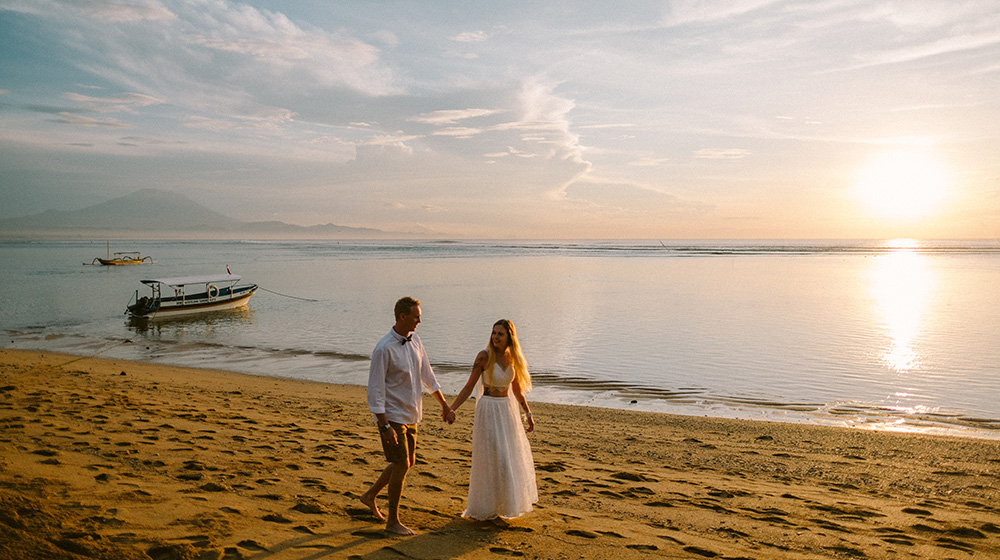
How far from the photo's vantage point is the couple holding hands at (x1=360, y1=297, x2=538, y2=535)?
5.10 m

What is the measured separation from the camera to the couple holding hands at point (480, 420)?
16.7 feet

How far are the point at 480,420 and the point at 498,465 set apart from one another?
42 centimetres

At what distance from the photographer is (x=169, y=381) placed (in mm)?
13711

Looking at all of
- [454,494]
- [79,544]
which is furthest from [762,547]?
[79,544]

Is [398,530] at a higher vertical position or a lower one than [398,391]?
lower

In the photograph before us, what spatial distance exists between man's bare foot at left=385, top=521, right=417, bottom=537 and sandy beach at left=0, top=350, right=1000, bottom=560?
0.07 m

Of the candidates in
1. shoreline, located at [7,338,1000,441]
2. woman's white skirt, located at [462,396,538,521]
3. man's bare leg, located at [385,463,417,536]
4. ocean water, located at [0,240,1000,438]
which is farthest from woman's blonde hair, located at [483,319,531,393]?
ocean water, located at [0,240,1000,438]

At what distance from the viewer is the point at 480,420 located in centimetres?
Result: 548

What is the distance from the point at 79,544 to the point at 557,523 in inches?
147

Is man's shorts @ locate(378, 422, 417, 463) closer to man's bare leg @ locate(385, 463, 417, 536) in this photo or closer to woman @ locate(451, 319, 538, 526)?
man's bare leg @ locate(385, 463, 417, 536)

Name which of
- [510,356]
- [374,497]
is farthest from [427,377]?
[374,497]

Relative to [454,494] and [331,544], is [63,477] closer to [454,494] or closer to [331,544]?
[331,544]

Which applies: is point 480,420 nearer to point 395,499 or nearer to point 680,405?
point 395,499

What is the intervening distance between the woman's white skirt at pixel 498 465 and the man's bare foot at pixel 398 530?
59 cm
